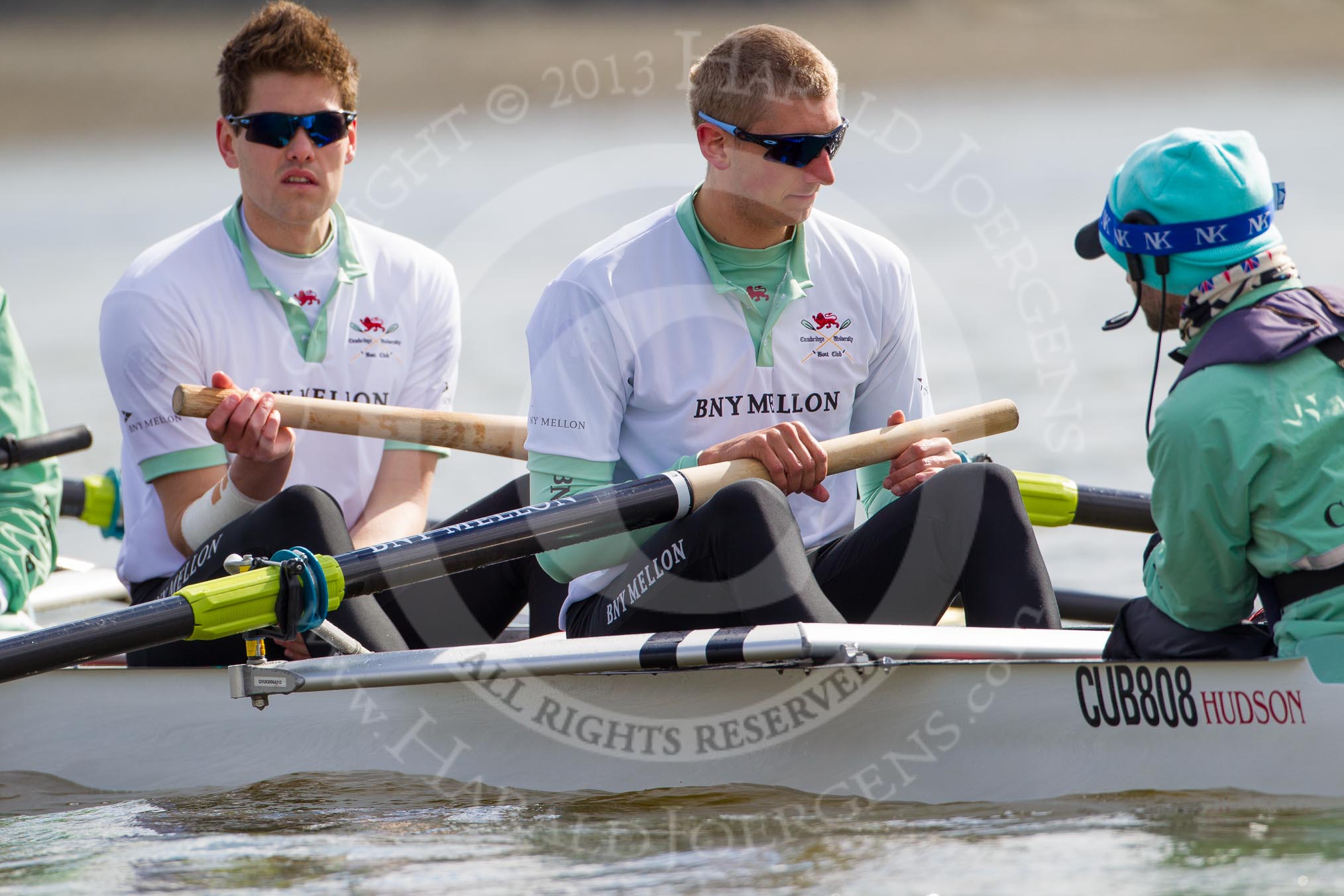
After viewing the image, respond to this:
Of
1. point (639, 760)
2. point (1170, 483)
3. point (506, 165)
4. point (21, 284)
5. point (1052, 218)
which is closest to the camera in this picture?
point (1170, 483)

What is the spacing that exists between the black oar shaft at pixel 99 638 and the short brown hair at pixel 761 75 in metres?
1.73

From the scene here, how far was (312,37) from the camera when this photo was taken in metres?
4.78

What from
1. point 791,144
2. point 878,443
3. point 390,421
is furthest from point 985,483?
point 390,421

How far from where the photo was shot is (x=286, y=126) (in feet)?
15.5

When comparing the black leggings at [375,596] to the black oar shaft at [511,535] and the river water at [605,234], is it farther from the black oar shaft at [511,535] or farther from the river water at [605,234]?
the river water at [605,234]

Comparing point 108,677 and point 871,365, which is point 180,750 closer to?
point 108,677

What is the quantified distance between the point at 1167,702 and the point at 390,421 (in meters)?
2.22

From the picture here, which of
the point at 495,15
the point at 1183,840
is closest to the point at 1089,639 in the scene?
the point at 1183,840

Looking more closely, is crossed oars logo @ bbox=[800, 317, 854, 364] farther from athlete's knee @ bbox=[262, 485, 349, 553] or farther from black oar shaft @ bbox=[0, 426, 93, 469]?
black oar shaft @ bbox=[0, 426, 93, 469]

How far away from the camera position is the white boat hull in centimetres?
341

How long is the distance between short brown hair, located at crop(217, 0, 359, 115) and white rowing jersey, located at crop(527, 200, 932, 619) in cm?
113

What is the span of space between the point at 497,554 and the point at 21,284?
38.9 feet

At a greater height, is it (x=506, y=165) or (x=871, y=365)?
(x=506, y=165)

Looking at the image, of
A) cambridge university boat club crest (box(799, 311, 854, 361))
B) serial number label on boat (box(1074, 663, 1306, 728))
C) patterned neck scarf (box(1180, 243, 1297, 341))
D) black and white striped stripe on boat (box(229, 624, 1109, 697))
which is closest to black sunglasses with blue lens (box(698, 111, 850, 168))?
cambridge university boat club crest (box(799, 311, 854, 361))
